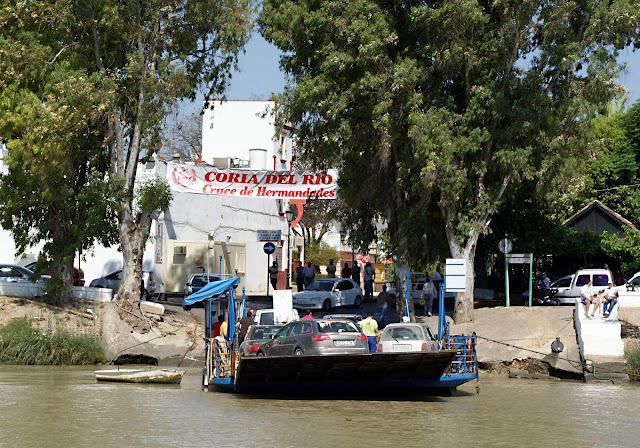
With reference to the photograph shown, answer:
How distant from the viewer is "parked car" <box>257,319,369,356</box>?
22.8 m

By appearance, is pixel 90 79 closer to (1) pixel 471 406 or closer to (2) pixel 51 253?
(2) pixel 51 253

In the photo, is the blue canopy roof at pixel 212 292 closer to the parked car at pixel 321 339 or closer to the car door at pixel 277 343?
the car door at pixel 277 343

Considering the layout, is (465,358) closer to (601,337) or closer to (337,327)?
(337,327)

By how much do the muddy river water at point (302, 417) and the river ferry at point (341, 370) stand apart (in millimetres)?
470

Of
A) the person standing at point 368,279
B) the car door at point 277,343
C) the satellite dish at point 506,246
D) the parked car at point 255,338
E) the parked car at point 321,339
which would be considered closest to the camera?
the parked car at point 321,339

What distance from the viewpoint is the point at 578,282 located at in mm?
38062

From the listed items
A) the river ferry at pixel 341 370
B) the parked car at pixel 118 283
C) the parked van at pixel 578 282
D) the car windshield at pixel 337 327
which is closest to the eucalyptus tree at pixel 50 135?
the parked car at pixel 118 283

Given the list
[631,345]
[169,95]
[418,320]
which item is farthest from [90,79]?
[631,345]

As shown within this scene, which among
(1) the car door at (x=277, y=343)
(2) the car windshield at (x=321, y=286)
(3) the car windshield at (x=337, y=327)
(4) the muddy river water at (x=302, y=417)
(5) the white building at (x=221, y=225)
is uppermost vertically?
(5) the white building at (x=221, y=225)

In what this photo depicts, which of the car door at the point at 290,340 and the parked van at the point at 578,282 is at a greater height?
the parked van at the point at 578,282

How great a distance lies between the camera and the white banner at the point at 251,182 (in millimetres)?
37344

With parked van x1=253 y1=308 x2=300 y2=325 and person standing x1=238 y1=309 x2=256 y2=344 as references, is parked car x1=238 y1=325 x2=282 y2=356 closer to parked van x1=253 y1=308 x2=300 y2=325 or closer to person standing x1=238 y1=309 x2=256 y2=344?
person standing x1=238 y1=309 x2=256 y2=344

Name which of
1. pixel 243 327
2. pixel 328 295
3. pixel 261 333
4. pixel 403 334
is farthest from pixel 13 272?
pixel 403 334

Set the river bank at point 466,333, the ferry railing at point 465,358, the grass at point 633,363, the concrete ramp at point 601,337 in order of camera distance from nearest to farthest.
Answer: the ferry railing at point 465,358, the grass at point 633,363, the concrete ramp at point 601,337, the river bank at point 466,333
